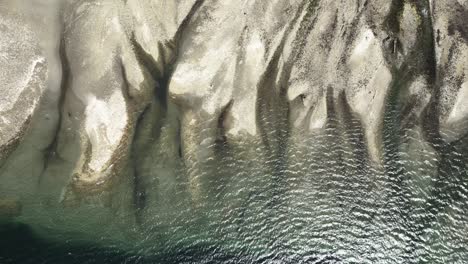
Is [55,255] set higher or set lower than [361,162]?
lower

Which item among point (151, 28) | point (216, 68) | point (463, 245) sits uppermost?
point (151, 28)

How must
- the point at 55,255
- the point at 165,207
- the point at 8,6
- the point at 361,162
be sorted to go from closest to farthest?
the point at 55,255, the point at 165,207, the point at 361,162, the point at 8,6

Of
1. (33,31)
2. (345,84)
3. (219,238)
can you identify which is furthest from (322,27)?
(33,31)

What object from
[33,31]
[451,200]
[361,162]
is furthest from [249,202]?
[33,31]

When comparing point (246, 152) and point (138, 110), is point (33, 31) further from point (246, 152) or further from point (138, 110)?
point (246, 152)

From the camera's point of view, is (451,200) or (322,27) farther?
(322,27)

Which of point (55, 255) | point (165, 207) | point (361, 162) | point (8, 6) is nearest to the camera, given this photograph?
point (55, 255)
